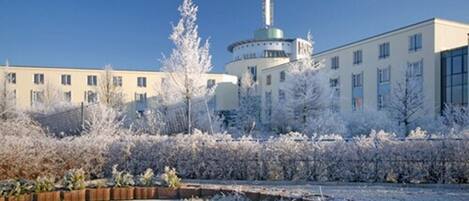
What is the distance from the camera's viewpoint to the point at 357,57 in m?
41.1

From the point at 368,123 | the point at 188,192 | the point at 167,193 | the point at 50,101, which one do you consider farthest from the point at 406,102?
the point at 50,101

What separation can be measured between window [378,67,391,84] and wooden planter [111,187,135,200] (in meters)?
32.2

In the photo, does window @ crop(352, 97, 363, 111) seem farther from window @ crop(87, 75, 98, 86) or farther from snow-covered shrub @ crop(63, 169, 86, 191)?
snow-covered shrub @ crop(63, 169, 86, 191)

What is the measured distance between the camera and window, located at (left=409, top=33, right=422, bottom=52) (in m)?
34.9

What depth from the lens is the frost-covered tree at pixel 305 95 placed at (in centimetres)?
3164

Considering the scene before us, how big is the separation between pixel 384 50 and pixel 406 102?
28.6 ft

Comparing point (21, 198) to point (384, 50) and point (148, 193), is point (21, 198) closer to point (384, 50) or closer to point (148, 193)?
point (148, 193)

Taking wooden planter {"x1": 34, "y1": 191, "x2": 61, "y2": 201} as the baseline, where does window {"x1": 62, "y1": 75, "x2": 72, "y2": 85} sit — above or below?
above

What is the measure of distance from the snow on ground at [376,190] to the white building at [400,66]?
75.2 feet

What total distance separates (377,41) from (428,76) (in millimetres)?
5925

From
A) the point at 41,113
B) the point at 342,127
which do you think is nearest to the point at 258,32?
the point at 41,113

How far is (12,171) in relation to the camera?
37.8ft

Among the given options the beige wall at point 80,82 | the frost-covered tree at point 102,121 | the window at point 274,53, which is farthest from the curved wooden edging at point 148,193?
the window at point 274,53

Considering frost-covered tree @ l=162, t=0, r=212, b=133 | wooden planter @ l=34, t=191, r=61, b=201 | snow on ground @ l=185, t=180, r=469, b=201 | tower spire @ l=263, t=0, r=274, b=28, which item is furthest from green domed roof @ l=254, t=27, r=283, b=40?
wooden planter @ l=34, t=191, r=61, b=201
